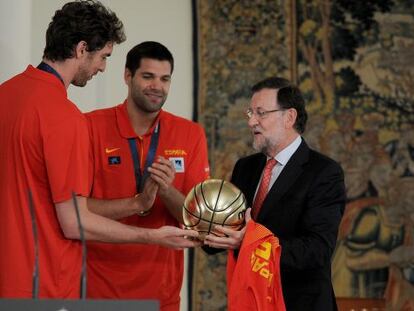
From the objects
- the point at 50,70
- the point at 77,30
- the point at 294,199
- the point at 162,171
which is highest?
the point at 77,30

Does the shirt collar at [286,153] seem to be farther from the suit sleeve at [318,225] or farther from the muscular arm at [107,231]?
the muscular arm at [107,231]

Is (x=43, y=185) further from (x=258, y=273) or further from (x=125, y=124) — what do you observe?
(x=125, y=124)

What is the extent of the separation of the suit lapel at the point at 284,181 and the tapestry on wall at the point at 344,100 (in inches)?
95.8

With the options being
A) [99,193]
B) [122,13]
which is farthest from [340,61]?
[99,193]

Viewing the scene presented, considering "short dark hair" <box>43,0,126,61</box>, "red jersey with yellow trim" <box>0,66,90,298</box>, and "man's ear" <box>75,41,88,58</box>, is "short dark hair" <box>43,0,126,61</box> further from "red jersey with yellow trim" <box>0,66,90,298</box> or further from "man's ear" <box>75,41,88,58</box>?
"red jersey with yellow trim" <box>0,66,90,298</box>

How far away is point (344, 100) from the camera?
22.0 feet

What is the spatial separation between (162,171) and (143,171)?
0.96 ft

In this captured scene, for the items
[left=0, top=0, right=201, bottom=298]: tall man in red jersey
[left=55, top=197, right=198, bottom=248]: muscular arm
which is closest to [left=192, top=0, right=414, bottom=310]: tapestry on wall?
[left=55, top=197, right=198, bottom=248]: muscular arm

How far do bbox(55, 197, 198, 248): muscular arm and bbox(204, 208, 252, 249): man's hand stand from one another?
0.23 feet

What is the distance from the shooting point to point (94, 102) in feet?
20.0

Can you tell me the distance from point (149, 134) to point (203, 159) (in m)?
0.30

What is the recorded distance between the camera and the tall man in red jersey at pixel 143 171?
13.9 feet

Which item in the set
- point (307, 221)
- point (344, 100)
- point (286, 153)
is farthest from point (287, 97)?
point (344, 100)

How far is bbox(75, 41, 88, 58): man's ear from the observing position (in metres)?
3.56
